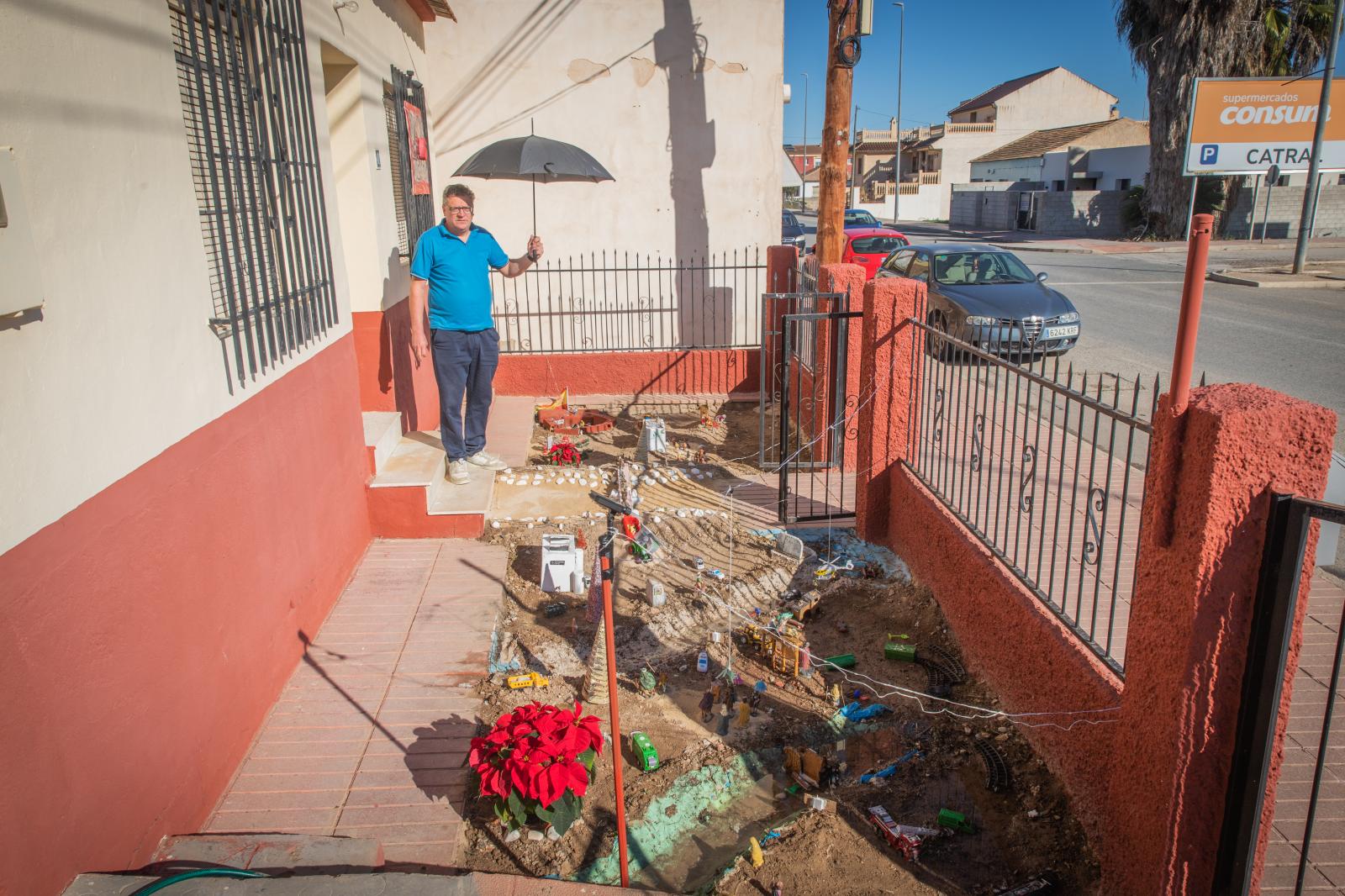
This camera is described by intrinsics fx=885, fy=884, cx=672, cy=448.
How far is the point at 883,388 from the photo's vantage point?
18.3 feet

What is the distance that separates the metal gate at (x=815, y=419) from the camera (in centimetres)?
642

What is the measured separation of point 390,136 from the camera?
7910mm

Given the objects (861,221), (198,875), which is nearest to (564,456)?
(198,875)

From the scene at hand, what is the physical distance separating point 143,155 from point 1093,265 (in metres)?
25.5

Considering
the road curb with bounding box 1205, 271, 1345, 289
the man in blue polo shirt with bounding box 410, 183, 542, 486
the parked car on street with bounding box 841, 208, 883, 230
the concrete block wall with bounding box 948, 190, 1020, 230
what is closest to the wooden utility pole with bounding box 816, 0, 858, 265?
the man in blue polo shirt with bounding box 410, 183, 542, 486

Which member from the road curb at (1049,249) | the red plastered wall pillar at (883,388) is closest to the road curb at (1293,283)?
the road curb at (1049,249)

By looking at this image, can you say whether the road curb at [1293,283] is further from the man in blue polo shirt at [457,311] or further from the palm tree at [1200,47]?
the man in blue polo shirt at [457,311]

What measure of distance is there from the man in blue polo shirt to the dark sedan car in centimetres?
623

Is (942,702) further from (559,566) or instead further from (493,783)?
(559,566)

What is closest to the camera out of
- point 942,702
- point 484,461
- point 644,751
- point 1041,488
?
point 644,751

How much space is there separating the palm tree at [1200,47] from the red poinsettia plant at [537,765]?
3251 centimetres

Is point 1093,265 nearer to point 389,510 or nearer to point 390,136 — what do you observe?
point 390,136

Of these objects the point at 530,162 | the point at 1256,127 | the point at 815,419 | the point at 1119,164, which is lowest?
the point at 815,419

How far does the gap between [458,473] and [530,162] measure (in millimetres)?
Result: 2883
